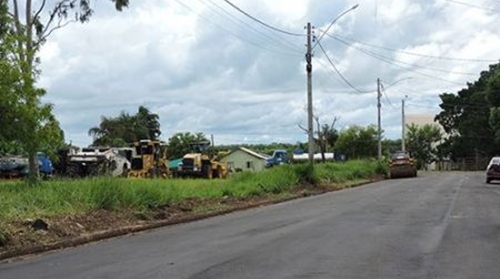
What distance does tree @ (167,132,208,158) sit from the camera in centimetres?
11675

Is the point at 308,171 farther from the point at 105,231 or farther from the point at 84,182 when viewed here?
the point at 105,231

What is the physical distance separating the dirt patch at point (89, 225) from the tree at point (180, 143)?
92.0 metres

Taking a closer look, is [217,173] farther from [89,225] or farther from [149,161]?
[89,225]

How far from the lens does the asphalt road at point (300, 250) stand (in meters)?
10.7

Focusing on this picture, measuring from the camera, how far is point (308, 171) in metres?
38.8

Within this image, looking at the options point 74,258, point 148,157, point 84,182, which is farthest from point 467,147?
point 74,258

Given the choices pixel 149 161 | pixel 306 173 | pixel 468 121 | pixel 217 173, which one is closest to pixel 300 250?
pixel 306 173

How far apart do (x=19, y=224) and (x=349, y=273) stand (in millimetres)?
8301

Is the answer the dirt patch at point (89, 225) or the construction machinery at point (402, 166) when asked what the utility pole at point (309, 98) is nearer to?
the dirt patch at point (89, 225)

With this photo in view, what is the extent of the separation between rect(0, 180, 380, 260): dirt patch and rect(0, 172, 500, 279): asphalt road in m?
0.59

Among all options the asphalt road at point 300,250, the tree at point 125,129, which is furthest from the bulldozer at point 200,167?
the tree at point 125,129

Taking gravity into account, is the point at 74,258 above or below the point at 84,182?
below

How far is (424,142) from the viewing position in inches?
4636

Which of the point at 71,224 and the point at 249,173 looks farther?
the point at 249,173
